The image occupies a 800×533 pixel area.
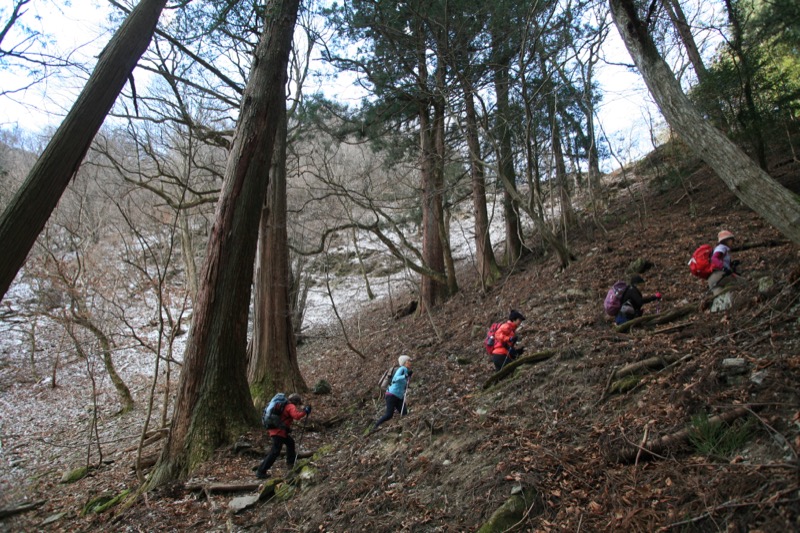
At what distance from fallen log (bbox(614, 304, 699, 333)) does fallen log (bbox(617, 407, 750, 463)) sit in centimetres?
325

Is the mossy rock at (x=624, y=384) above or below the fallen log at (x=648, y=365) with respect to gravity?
below

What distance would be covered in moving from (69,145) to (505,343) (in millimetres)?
6247

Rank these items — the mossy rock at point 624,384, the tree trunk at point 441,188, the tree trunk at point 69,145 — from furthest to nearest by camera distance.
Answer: the tree trunk at point 441,188 < the mossy rock at point 624,384 < the tree trunk at point 69,145

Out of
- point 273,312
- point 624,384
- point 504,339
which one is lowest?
point 624,384

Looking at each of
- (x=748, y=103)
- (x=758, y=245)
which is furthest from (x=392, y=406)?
(x=748, y=103)

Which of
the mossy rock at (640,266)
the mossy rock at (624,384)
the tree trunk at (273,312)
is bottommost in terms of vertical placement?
the mossy rock at (624,384)

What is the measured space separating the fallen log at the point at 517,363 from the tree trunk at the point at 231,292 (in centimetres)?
393

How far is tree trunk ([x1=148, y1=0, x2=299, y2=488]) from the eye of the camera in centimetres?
679

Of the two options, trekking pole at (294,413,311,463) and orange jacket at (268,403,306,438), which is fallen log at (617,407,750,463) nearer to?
orange jacket at (268,403,306,438)

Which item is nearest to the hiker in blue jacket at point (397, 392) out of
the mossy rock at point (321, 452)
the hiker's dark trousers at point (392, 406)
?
the hiker's dark trousers at point (392, 406)

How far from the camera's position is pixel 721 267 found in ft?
21.5

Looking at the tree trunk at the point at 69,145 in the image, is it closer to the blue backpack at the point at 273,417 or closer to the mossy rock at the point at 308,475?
the blue backpack at the point at 273,417

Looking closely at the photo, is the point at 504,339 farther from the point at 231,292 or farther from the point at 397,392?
the point at 231,292

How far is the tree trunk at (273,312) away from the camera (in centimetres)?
1016
